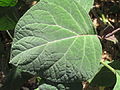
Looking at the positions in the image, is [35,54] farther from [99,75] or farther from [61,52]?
[99,75]

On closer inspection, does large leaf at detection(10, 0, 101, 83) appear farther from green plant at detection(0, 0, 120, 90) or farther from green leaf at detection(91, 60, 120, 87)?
green leaf at detection(91, 60, 120, 87)

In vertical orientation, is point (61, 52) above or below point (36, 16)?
below

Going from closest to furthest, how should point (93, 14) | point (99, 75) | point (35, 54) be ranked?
point (35, 54) → point (99, 75) → point (93, 14)

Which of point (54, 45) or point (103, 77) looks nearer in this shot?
point (54, 45)

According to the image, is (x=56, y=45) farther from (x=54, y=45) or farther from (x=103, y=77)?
(x=103, y=77)

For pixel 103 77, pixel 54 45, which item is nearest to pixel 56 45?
pixel 54 45

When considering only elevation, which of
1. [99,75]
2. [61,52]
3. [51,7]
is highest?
[51,7]

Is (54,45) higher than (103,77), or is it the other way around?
(54,45)

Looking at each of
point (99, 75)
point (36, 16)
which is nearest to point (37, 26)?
point (36, 16)

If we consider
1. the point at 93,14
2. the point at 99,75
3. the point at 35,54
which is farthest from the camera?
the point at 93,14
